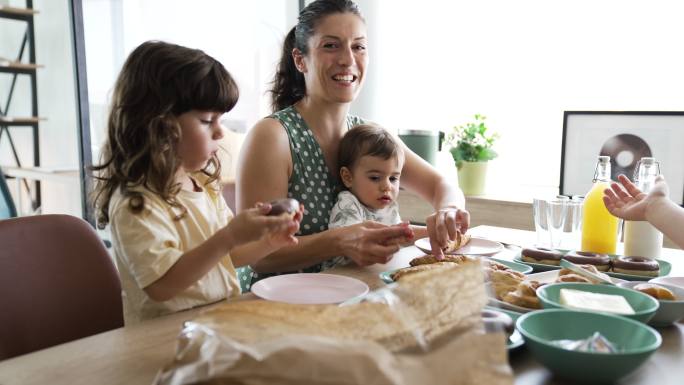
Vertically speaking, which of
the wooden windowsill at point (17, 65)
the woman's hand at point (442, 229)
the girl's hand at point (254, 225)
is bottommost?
the woman's hand at point (442, 229)

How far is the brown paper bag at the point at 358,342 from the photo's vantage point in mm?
502

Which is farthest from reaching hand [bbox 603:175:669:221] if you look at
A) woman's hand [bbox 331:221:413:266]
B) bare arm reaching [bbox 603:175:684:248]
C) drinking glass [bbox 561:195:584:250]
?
woman's hand [bbox 331:221:413:266]

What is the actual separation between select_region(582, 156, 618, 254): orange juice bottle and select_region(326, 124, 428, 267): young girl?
0.43 m

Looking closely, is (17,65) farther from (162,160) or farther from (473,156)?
(473,156)

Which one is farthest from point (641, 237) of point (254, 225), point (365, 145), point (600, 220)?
point (254, 225)

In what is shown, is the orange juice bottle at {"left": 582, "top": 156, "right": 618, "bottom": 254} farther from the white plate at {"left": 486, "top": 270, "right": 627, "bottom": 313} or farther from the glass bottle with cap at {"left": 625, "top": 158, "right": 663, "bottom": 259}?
the white plate at {"left": 486, "top": 270, "right": 627, "bottom": 313}

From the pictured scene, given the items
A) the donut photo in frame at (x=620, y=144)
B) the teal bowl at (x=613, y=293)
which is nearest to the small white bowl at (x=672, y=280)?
the teal bowl at (x=613, y=293)

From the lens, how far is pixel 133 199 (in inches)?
42.4

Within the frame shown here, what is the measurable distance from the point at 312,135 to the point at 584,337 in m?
1.10

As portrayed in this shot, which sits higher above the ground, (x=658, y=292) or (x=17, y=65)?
(x=17, y=65)

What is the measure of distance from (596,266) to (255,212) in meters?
0.72

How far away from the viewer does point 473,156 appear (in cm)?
286

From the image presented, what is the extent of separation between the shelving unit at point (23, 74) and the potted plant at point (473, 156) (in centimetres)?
204

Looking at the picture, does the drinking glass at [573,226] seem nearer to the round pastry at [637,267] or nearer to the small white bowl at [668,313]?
the round pastry at [637,267]
